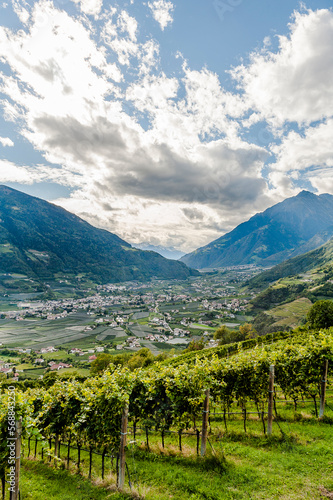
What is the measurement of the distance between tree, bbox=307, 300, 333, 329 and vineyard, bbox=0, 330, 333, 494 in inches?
1569

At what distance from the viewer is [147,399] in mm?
9914

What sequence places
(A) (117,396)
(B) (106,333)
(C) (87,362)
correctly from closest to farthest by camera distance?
(A) (117,396) → (C) (87,362) → (B) (106,333)

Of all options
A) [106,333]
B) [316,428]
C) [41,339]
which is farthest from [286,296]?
[316,428]

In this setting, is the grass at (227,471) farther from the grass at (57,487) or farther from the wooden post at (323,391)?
the wooden post at (323,391)

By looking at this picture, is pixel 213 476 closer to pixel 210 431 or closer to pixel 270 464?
pixel 270 464

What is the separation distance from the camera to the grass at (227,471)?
6621mm

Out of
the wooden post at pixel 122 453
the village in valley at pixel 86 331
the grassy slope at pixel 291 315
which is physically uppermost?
the wooden post at pixel 122 453

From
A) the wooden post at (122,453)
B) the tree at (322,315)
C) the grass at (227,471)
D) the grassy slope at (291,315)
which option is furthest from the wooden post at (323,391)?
the grassy slope at (291,315)

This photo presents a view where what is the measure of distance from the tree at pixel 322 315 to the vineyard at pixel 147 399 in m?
39.8

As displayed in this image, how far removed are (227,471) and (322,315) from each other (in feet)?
155

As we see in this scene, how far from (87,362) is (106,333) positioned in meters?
43.3

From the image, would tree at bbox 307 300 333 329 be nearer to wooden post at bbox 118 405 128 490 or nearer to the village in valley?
the village in valley

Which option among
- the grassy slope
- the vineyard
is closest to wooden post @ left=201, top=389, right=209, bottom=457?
the vineyard

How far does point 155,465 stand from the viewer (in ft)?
28.0
